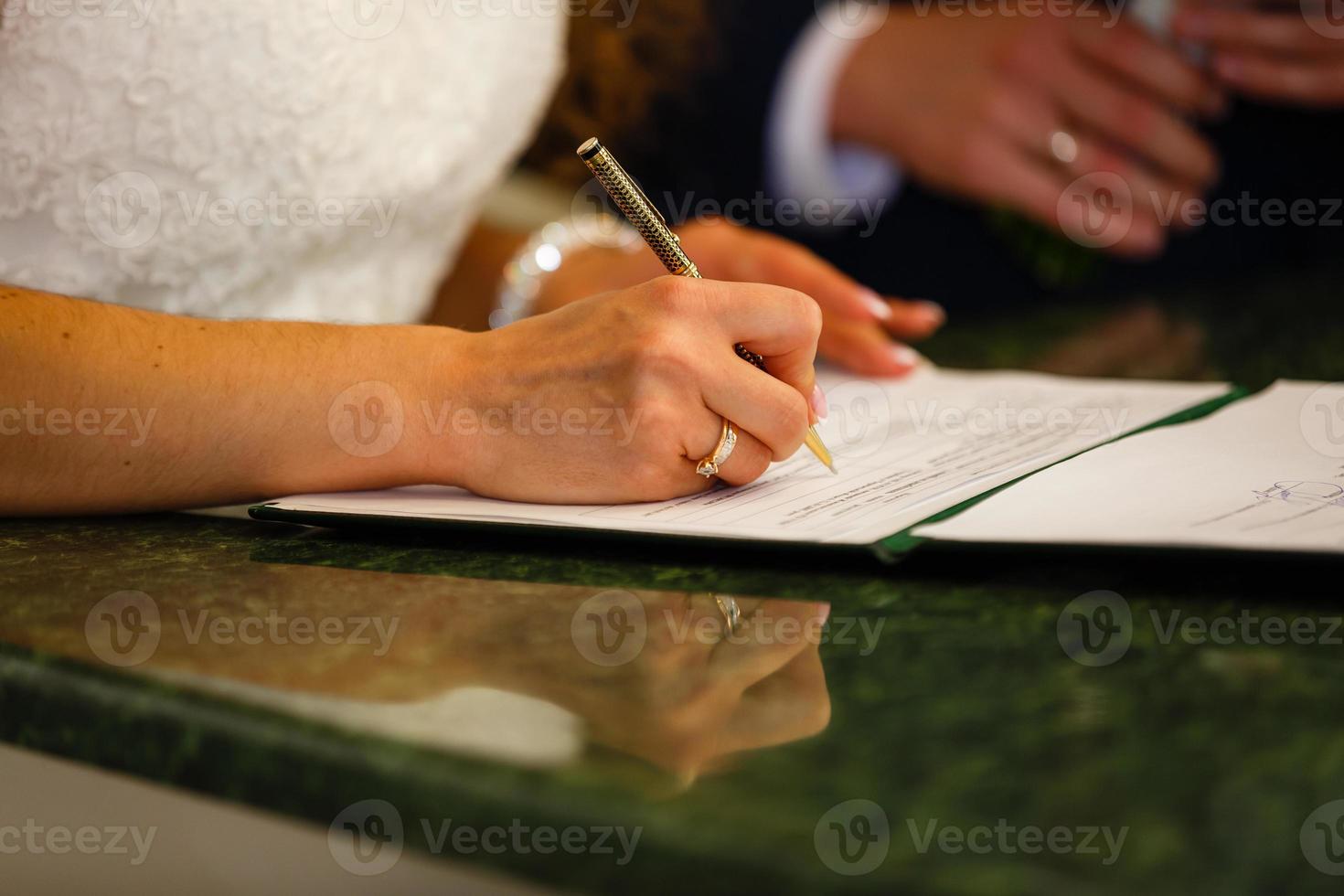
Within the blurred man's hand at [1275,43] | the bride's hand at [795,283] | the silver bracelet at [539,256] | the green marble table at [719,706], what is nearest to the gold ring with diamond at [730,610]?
the green marble table at [719,706]

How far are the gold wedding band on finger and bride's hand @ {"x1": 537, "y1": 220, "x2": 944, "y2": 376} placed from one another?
0.37 meters

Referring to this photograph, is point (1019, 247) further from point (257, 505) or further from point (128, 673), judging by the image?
point (128, 673)

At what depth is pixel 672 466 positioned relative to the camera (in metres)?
0.64

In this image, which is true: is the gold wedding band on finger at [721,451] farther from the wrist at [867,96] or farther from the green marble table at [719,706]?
the wrist at [867,96]

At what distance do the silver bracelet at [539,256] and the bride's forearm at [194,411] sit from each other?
53 centimetres

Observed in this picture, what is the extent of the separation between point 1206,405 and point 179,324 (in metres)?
0.67

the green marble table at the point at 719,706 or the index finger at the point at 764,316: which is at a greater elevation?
the index finger at the point at 764,316

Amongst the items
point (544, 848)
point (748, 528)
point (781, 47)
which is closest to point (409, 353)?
point (748, 528)

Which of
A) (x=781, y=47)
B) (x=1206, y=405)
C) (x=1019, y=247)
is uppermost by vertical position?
(x=781, y=47)

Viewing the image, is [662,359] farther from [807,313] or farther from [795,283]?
[795,283]

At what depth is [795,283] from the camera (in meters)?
1.10

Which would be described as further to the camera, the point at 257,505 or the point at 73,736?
the point at 257,505

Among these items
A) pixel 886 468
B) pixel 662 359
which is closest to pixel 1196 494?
pixel 886 468

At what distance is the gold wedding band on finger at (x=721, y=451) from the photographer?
25.2 inches
